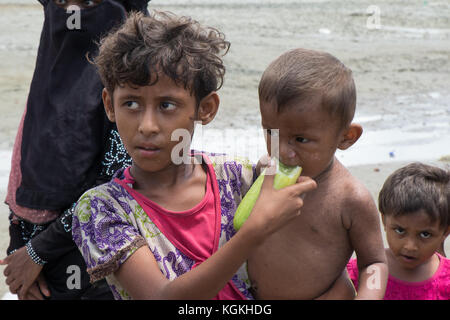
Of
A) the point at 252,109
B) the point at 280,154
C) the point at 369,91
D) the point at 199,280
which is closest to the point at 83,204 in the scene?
the point at 199,280

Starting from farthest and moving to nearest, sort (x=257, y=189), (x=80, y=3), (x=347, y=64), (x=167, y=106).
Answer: (x=347, y=64) → (x=80, y=3) → (x=167, y=106) → (x=257, y=189)

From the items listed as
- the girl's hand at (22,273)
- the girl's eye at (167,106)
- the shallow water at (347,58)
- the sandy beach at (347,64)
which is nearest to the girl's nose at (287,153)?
the girl's eye at (167,106)

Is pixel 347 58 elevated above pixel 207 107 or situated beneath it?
situated beneath

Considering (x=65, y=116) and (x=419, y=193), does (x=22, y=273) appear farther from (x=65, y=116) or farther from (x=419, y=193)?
(x=419, y=193)

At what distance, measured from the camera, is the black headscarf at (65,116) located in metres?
2.81

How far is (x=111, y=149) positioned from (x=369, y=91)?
7.33m

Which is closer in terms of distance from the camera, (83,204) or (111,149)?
(83,204)

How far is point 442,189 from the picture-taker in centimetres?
281

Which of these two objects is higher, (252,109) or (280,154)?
(280,154)

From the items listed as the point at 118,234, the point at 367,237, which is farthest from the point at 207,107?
the point at 367,237

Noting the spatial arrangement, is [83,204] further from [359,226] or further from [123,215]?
[359,226]

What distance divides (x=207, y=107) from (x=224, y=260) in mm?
685

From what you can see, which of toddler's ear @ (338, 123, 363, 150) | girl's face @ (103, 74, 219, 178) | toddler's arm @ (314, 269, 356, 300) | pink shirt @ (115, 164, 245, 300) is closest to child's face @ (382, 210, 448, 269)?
toddler's arm @ (314, 269, 356, 300)

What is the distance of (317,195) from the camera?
7.59ft
